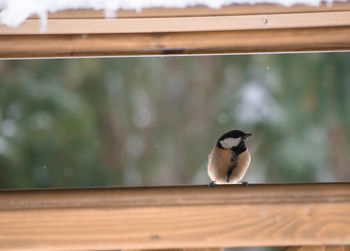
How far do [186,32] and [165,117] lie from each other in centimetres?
608

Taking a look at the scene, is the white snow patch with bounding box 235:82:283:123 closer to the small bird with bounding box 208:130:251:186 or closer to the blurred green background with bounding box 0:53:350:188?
the blurred green background with bounding box 0:53:350:188

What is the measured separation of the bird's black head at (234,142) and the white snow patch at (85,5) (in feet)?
5.54

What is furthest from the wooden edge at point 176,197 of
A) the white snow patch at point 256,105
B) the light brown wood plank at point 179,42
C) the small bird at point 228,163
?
the white snow patch at point 256,105

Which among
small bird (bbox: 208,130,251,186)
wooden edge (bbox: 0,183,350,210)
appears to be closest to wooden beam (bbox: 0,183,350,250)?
wooden edge (bbox: 0,183,350,210)

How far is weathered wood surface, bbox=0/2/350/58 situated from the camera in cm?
154

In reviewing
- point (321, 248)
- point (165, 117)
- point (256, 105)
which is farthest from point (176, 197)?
point (165, 117)

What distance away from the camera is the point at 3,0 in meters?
1.56

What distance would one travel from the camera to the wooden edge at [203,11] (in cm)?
152

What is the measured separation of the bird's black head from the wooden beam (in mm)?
1713

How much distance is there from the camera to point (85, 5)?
153 centimetres

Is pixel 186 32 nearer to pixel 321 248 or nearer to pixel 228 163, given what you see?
pixel 321 248

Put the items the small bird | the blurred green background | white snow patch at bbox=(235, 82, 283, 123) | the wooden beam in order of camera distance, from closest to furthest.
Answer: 1. the wooden beam
2. the small bird
3. the blurred green background
4. white snow patch at bbox=(235, 82, 283, 123)

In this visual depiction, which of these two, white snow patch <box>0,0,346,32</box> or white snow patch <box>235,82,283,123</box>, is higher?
white snow patch <box>235,82,283,123</box>

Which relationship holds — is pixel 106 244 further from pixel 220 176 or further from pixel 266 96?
pixel 266 96
